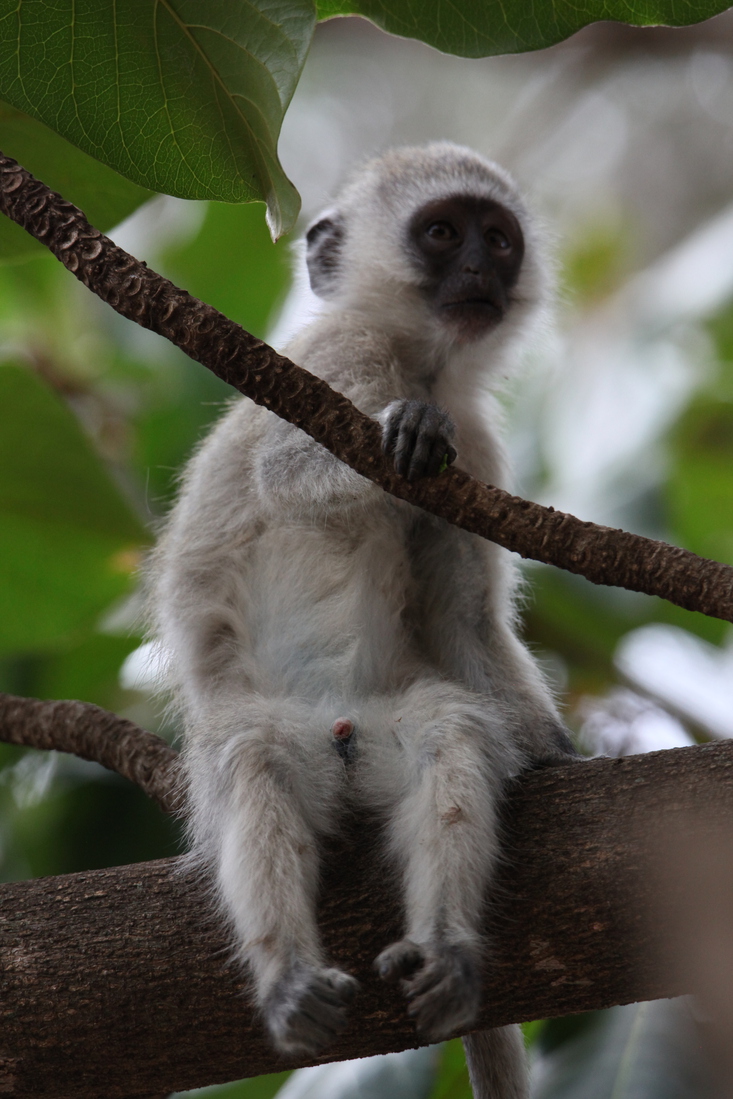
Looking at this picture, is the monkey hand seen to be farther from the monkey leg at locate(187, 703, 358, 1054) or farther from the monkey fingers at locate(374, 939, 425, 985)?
the monkey fingers at locate(374, 939, 425, 985)

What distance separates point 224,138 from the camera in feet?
8.48

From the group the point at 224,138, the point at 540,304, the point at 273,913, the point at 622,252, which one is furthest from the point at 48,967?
the point at 622,252

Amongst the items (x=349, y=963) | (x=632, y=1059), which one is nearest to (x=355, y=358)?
(x=349, y=963)

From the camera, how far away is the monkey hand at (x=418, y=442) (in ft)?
8.52

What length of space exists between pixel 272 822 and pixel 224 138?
1622mm

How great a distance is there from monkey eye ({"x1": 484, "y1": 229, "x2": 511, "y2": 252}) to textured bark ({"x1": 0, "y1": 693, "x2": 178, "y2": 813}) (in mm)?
2411

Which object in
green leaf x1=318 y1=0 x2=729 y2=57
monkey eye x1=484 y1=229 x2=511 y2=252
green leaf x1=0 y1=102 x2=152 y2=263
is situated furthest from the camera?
monkey eye x1=484 y1=229 x2=511 y2=252

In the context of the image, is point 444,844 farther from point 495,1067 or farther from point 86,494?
point 86,494

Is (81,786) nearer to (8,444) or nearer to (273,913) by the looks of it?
(8,444)

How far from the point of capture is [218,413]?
15.9 ft

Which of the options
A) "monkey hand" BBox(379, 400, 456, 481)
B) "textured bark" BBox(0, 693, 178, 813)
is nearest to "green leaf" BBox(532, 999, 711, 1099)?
"textured bark" BBox(0, 693, 178, 813)

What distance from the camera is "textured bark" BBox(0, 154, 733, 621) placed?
244 centimetres

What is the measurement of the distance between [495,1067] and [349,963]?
774 millimetres

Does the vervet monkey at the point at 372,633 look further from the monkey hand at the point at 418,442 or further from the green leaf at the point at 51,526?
the green leaf at the point at 51,526
